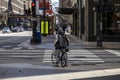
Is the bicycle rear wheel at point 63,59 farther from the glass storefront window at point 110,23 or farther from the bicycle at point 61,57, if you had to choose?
the glass storefront window at point 110,23

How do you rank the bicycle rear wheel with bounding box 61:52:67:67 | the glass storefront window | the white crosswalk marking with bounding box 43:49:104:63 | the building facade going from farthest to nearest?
1. the glass storefront window
2. the building facade
3. the white crosswalk marking with bounding box 43:49:104:63
4. the bicycle rear wheel with bounding box 61:52:67:67

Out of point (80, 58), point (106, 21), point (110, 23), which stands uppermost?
point (106, 21)

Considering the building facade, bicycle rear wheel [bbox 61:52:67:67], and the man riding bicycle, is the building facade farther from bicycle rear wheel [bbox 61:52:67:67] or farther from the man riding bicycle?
the man riding bicycle

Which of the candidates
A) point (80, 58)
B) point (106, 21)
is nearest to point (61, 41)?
point (80, 58)

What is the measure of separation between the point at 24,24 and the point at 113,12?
136507 millimetres

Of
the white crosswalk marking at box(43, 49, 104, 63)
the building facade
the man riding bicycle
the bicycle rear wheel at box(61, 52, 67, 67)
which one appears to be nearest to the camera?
the man riding bicycle

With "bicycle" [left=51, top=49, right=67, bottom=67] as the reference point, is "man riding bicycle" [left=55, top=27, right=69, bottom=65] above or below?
above

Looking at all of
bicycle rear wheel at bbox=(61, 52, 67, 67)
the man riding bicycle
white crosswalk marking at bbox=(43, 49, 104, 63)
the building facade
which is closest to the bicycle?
bicycle rear wheel at bbox=(61, 52, 67, 67)

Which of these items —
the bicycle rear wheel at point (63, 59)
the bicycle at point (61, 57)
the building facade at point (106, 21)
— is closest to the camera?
the bicycle at point (61, 57)

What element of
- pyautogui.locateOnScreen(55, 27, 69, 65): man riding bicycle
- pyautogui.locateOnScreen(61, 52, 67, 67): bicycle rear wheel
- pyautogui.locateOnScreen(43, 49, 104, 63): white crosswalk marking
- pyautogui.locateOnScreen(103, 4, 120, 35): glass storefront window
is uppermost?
pyautogui.locateOnScreen(103, 4, 120, 35): glass storefront window

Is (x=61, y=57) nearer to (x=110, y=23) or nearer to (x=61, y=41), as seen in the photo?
(x=61, y=41)

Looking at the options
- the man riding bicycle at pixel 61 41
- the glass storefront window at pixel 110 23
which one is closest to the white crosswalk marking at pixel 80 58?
the man riding bicycle at pixel 61 41

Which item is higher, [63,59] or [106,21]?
[106,21]

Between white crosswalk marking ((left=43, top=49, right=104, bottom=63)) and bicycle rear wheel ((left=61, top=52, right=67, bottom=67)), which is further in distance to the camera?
white crosswalk marking ((left=43, top=49, right=104, bottom=63))
